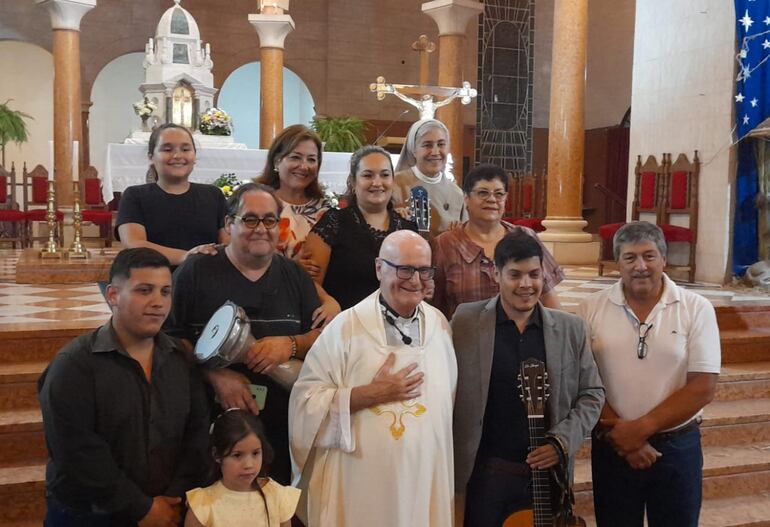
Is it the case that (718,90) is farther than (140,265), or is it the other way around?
(718,90)

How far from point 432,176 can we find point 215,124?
6.78 m

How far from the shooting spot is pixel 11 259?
10320 millimetres

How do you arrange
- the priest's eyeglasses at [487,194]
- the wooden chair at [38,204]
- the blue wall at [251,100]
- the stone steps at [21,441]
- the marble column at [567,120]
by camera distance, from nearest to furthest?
the priest's eyeglasses at [487,194] → the stone steps at [21,441] → the marble column at [567,120] → the wooden chair at [38,204] → the blue wall at [251,100]

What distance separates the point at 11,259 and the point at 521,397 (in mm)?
9138

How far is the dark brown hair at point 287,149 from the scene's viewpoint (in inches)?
141

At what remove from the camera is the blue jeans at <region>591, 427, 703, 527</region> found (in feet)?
9.87

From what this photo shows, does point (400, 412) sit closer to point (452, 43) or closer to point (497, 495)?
point (497, 495)

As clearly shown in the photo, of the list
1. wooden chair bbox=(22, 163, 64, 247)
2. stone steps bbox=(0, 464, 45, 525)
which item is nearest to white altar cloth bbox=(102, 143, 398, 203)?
wooden chair bbox=(22, 163, 64, 247)

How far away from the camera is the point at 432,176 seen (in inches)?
150

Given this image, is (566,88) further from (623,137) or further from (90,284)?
(623,137)

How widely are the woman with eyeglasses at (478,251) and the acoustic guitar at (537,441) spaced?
0.51 metres

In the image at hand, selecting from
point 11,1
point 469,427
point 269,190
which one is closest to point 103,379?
point 269,190

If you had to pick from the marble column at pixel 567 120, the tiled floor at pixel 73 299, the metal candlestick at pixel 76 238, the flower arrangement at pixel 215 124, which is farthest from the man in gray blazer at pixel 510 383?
the flower arrangement at pixel 215 124

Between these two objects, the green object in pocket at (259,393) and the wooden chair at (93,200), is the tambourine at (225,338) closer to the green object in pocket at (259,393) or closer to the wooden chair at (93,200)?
the green object in pocket at (259,393)
